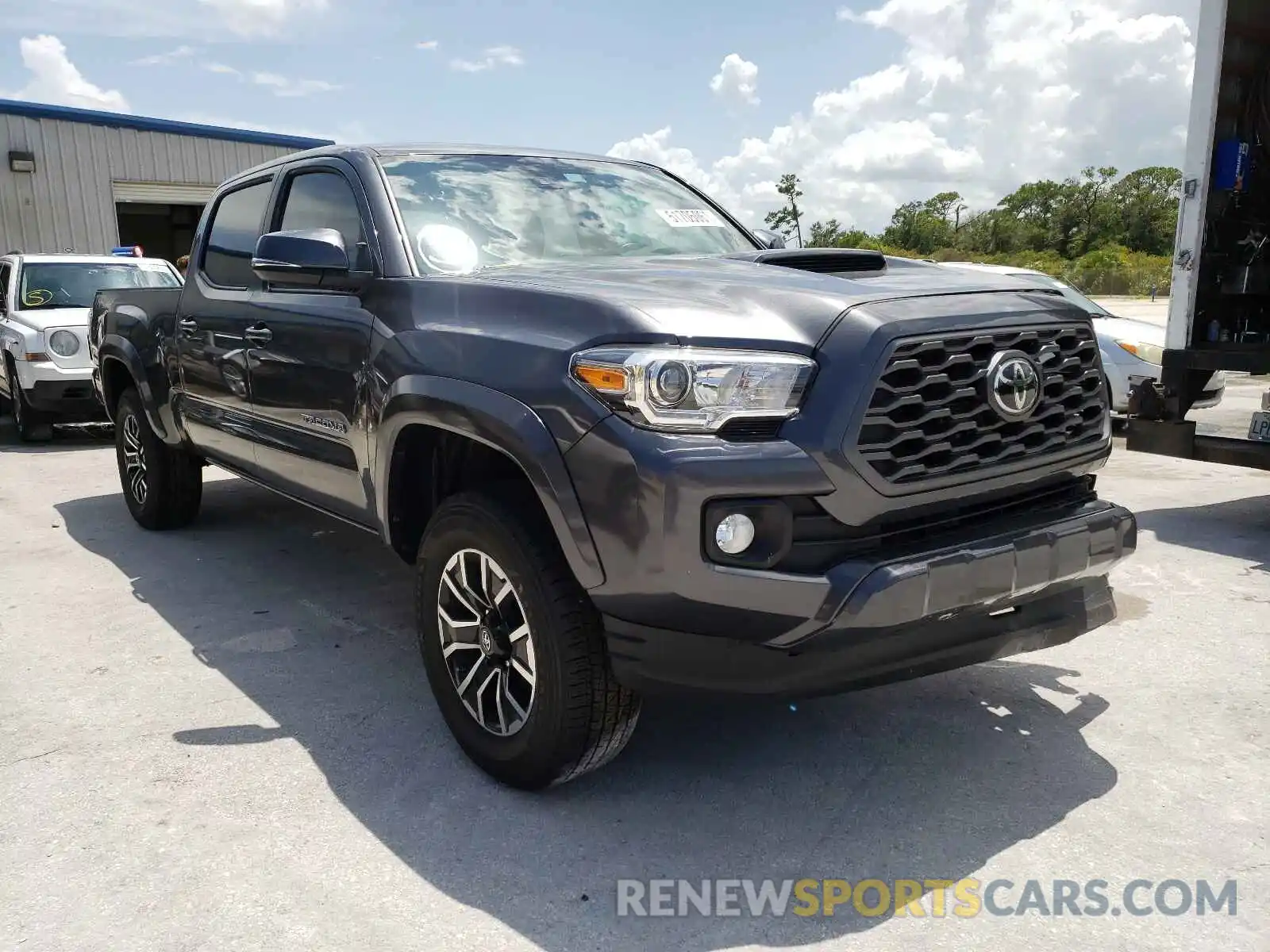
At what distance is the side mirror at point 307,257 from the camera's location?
11.4ft

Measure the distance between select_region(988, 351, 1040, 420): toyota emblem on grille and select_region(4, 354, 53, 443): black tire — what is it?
380 inches

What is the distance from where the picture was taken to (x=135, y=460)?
6.26m

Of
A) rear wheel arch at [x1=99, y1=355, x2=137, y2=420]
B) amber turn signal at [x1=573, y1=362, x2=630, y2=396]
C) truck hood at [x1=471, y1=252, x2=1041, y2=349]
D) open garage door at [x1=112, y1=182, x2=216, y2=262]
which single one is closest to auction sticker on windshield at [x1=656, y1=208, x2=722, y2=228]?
truck hood at [x1=471, y1=252, x2=1041, y2=349]

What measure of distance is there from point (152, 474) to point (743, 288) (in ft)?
14.4

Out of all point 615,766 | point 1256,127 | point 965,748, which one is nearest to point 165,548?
point 615,766

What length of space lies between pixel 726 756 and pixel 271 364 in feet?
7.73

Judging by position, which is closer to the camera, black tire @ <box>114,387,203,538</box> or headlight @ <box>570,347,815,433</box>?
headlight @ <box>570,347,815,433</box>

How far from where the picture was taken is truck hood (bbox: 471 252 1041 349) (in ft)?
8.51

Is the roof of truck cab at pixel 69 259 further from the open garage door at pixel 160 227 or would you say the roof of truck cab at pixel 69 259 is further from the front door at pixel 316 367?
the open garage door at pixel 160 227

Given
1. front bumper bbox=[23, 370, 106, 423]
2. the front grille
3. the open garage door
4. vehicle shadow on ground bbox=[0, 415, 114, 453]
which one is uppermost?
the open garage door

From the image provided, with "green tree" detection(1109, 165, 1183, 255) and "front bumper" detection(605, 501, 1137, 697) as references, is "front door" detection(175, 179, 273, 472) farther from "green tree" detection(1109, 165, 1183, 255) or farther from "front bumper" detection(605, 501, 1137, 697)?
"green tree" detection(1109, 165, 1183, 255)

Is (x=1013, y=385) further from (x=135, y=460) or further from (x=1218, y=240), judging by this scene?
(x=135, y=460)

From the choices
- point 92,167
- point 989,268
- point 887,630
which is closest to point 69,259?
point 92,167

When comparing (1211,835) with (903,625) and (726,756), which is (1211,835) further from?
(726,756)
